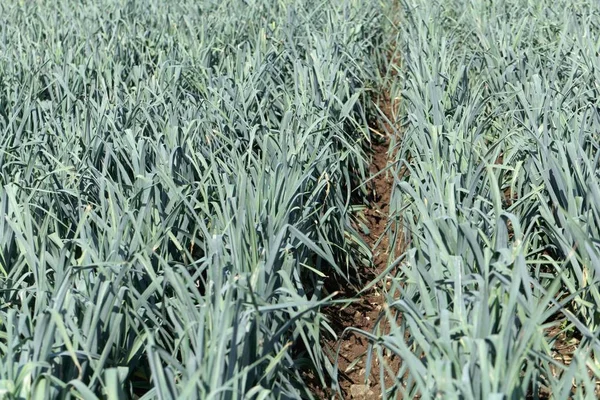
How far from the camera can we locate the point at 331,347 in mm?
2736

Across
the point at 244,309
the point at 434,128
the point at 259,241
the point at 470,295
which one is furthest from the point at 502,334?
the point at 434,128

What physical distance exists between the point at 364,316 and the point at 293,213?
1.71 ft

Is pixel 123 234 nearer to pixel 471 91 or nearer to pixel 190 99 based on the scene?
pixel 190 99

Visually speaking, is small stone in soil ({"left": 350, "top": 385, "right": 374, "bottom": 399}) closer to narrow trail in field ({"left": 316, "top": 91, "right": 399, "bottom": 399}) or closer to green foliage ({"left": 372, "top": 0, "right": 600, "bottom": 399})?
narrow trail in field ({"left": 316, "top": 91, "right": 399, "bottom": 399})

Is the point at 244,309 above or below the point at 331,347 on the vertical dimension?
above

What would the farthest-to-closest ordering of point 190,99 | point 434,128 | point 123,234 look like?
point 190,99 → point 434,128 → point 123,234

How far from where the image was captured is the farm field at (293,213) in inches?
74.0

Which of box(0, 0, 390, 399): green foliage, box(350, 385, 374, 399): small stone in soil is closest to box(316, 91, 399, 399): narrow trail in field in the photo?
box(350, 385, 374, 399): small stone in soil

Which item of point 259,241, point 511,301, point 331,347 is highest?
point 511,301

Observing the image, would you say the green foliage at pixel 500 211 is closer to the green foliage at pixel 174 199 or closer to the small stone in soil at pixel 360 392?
the small stone in soil at pixel 360 392

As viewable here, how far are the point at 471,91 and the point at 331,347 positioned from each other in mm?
1530

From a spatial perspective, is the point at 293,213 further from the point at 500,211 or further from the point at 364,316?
the point at 500,211

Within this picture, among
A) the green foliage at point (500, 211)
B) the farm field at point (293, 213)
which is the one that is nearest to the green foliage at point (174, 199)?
the farm field at point (293, 213)

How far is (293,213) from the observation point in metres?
2.67
